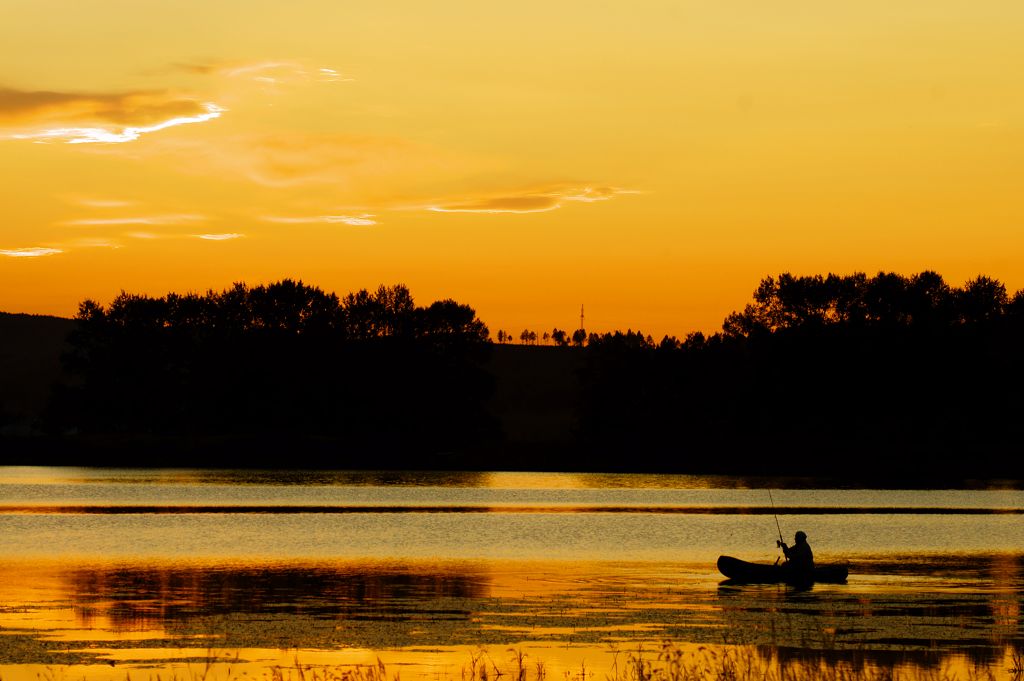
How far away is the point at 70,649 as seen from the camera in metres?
34.0

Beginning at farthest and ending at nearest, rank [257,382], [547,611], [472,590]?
[257,382] < [472,590] < [547,611]

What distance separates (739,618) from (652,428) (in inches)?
5131

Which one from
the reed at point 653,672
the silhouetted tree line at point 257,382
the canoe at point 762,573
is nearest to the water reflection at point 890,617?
the canoe at point 762,573

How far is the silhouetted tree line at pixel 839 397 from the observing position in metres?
163

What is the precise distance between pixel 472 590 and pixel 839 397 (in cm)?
12069

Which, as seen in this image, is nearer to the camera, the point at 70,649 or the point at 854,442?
the point at 70,649

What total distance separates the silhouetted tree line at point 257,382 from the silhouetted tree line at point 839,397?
17848mm

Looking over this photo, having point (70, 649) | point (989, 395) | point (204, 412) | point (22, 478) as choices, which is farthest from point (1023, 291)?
point (70, 649)

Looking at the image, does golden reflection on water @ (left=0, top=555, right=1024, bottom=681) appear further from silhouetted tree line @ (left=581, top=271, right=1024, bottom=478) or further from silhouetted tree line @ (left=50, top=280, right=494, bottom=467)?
silhouetted tree line @ (left=50, top=280, right=494, bottom=467)

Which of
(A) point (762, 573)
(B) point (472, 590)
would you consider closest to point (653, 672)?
(B) point (472, 590)

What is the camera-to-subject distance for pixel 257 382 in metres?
177

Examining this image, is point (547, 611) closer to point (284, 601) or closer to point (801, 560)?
point (284, 601)

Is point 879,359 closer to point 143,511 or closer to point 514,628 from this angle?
point 143,511

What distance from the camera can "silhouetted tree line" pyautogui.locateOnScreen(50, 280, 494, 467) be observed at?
570ft
